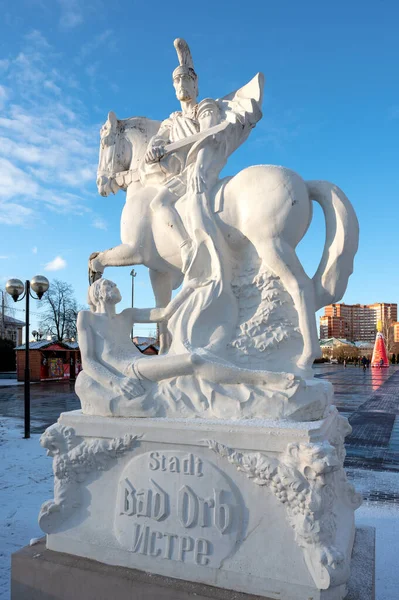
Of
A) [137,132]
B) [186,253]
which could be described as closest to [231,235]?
[186,253]

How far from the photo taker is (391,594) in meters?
2.81

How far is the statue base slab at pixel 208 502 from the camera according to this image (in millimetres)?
2230

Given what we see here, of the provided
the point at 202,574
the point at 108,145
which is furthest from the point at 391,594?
the point at 108,145

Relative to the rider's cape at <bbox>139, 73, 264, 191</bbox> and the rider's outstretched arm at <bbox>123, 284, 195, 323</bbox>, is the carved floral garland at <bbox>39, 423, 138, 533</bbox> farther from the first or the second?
the rider's cape at <bbox>139, 73, 264, 191</bbox>

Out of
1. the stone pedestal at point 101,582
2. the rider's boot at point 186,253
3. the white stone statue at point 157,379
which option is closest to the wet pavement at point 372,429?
the stone pedestal at point 101,582

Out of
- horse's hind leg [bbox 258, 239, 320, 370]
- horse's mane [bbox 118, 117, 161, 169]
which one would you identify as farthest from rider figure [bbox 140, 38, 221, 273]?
horse's hind leg [bbox 258, 239, 320, 370]

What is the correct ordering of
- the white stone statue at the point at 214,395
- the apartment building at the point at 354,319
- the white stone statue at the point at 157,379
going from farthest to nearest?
the apartment building at the point at 354,319 → the white stone statue at the point at 157,379 → the white stone statue at the point at 214,395

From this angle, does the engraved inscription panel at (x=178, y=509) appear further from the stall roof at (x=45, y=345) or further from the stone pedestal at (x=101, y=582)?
the stall roof at (x=45, y=345)

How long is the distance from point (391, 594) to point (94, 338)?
96.0 inches

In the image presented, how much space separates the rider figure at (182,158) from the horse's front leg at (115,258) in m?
0.36

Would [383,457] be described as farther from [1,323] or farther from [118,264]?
[1,323]

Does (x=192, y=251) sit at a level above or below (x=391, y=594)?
above

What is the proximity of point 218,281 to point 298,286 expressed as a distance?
0.52 meters

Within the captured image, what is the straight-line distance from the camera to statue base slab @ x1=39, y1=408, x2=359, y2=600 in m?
2.23
